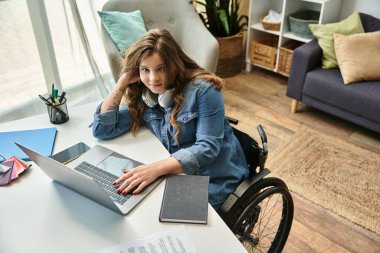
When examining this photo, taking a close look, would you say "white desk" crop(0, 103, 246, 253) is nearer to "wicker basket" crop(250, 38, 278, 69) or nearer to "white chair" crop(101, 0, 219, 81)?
"white chair" crop(101, 0, 219, 81)

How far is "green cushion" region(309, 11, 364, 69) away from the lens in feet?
8.45

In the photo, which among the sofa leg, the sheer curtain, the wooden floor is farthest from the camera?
the sofa leg

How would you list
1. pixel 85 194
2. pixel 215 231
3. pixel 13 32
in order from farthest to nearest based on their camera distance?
pixel 13 32
pixel 85 194
pixel 215 231

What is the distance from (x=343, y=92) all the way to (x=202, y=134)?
157cm

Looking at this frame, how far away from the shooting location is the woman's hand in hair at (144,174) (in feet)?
3.43

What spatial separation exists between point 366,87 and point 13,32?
2.35 m

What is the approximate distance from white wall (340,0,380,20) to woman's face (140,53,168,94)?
2.37 m

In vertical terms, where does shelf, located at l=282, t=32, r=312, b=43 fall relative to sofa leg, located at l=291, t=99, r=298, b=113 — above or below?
above

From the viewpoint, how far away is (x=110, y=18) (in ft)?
7.35

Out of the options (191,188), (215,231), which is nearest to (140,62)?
(191,188)

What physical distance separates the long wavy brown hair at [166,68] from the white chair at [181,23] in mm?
1017

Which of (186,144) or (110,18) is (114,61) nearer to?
(110,18)

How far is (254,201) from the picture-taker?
3.83 ft

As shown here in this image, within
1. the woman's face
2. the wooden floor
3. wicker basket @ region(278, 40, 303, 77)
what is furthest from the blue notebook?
wicker basket @ region(278, 40, 303, 77)
